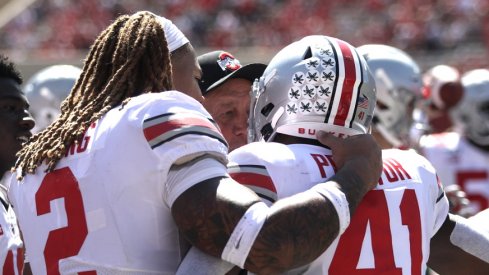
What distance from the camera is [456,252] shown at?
10.5ft

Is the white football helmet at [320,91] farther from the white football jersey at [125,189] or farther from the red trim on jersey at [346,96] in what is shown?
the white football jersey at [125,189]

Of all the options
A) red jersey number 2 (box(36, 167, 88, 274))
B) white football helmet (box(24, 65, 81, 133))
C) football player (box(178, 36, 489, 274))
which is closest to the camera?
red jersey number 2 (box(36, 167, 88, 274))

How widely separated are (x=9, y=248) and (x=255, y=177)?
1.40 m

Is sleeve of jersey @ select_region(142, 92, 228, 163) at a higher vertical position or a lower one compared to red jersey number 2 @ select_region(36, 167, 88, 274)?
higher

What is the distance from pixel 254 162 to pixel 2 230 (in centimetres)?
141

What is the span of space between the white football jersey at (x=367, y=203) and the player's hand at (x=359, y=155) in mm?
39

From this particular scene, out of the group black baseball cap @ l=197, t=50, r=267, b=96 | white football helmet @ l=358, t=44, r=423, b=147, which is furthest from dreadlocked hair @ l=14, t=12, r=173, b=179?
white football helmet @ l=358, t=44, r=423, b=147

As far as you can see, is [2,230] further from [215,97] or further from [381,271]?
[381,271]

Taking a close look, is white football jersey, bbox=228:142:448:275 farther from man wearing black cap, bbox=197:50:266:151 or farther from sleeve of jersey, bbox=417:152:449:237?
man wearing black cap, bbox=197:50:266:151

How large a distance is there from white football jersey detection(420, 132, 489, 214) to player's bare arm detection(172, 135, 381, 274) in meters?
4.75

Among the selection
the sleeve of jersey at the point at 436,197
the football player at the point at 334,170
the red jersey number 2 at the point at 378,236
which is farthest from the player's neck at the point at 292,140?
the sleeve of jersey at the point at 436,197

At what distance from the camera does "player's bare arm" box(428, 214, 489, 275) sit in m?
3.18

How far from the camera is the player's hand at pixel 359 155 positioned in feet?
9.24

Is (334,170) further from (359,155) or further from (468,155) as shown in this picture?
(468,155)
